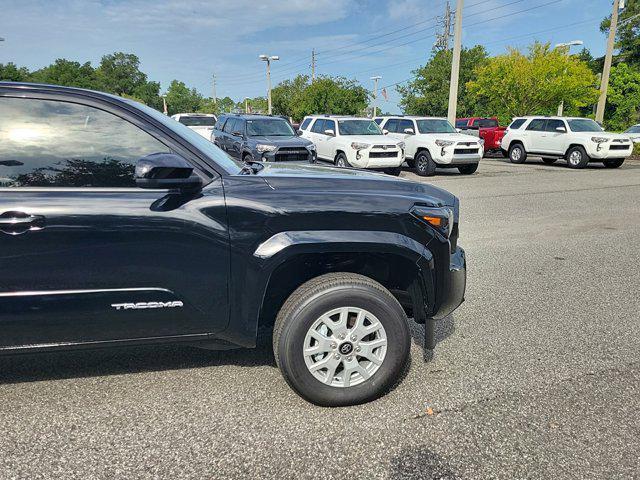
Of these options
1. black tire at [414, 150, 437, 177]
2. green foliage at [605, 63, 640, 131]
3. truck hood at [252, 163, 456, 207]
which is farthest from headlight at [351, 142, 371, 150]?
green foliage at [605, 63, 640, 131]

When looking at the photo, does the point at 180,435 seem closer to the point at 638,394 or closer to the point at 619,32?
the point at 638,394

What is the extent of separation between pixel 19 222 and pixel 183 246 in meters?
0.78

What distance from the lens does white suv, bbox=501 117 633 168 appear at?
16328 mm

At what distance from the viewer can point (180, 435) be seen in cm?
251

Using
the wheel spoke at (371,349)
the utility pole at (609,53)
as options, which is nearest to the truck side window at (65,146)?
the wheel spoke at (371,349)

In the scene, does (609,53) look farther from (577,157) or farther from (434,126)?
(434,126)

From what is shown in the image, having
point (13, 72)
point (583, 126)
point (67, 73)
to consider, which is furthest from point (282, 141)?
point (67, 73)

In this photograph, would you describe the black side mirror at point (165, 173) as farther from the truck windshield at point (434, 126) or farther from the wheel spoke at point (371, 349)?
the truck windshield at point (434, 126)

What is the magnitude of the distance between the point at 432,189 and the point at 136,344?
2.05 meters

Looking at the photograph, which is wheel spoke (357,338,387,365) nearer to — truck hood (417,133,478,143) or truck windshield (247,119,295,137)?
truck windshield (247,119,295,137)

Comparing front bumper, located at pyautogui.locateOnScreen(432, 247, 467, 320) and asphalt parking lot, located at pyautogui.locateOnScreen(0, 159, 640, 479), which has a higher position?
front bumper, located at pyautogui.locateOnScreen(432, 247, 467, 320)

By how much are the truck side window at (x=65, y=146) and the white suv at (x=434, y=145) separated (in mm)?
13031

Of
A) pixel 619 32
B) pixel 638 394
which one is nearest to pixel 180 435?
pixel 638 394

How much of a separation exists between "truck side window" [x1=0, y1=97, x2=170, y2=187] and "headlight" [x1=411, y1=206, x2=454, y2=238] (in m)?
1.50
